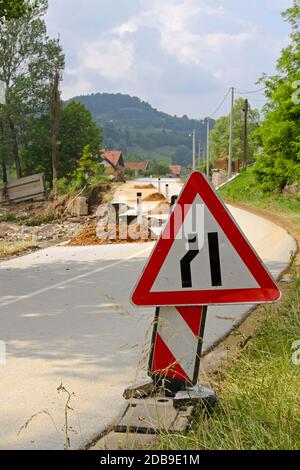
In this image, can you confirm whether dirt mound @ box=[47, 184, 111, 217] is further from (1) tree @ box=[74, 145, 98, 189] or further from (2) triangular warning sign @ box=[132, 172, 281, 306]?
(2) triangular warning sign @ box=[132, 172, 281, 306]

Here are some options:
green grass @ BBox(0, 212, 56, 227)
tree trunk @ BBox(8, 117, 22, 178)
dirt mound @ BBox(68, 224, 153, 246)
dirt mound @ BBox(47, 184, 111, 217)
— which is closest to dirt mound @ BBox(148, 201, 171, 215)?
dirt mound @ BBox(47, 184, 111, 217)

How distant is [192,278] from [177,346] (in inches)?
19.2

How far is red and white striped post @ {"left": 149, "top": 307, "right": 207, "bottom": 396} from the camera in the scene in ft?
12.8

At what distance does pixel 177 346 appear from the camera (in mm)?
3953

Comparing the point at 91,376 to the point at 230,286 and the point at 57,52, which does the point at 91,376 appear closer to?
the point at 230,286

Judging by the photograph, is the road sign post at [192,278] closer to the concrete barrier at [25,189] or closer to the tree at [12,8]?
the tree at [12,8]

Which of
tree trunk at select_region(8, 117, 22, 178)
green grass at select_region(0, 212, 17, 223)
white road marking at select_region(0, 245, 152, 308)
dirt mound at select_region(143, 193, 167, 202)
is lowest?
green grass at select_region(0, 212, 17, 223)

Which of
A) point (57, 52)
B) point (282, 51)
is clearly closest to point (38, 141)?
point (57, 52)

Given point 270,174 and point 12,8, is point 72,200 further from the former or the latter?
point 12,8

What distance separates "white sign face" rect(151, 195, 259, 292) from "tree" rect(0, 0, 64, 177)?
1884 inches

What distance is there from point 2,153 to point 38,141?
13.0 ft

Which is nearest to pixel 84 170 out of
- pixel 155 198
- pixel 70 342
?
pixel 155 198

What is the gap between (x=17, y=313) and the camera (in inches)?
293

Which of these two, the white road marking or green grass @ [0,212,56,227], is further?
green grass @ [0,212,56,227]
